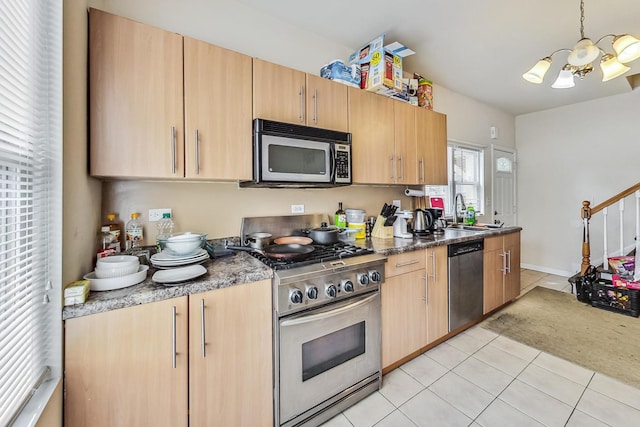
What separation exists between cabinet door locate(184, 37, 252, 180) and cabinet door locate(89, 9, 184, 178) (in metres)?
0.05

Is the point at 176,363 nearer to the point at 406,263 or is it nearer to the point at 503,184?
the point at 406,263

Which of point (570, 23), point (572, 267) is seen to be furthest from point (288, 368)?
point (572, 267)

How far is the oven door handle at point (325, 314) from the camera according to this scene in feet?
4.44

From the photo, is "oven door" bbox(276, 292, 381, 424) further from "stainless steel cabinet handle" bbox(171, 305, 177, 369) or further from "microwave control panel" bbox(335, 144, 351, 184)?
"microwave control panel" bbox(335, 144, 351, 184)

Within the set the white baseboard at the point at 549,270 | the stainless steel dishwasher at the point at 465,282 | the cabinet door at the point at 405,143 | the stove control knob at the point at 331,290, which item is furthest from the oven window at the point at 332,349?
the white baseboard at the point at 549,270

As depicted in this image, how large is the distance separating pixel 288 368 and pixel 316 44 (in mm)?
2490

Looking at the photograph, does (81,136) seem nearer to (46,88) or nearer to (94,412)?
(46,88)

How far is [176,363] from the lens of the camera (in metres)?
1.10

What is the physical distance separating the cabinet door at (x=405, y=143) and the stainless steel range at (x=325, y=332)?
102cm

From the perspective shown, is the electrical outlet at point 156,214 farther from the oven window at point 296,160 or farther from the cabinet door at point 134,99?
the oven window at point 296,160

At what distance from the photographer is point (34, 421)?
0.74 meters

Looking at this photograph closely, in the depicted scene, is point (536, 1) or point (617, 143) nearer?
point (536, 1)

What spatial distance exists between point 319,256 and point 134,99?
1267 mm

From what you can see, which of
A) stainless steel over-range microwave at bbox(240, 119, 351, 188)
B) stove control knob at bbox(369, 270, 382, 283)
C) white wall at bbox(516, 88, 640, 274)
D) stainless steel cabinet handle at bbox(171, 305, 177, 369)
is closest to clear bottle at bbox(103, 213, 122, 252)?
stainless steel cabinet handle at bbox(171, 305, 177, 369)
